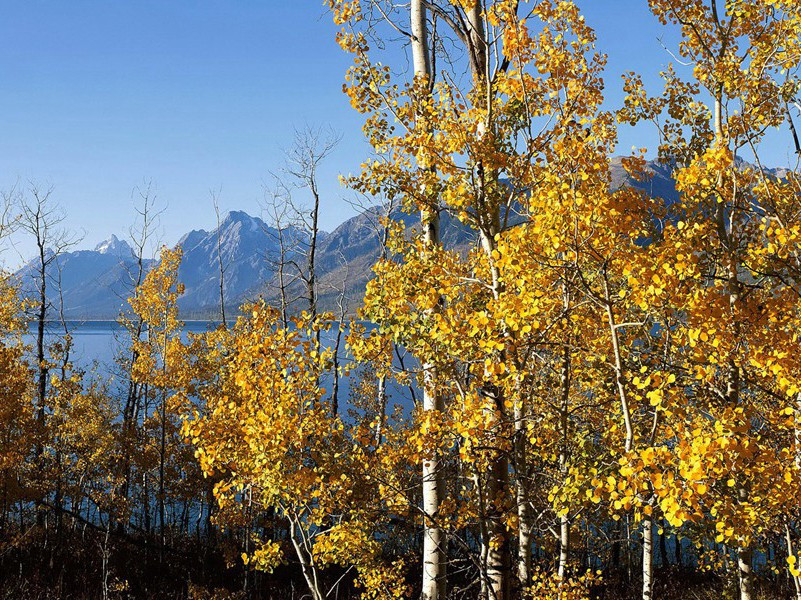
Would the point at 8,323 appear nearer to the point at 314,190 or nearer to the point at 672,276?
the point at 314,190

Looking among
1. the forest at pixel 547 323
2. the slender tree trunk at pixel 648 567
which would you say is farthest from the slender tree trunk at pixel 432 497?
the slender tree trunk at pixel 648 567

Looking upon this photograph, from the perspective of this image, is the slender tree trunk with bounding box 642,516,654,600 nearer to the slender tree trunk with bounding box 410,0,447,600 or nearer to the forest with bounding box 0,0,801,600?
the forest with bounding box 0,0,801,600

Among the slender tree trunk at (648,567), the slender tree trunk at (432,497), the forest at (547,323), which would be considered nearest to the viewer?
the forest at (547,323)

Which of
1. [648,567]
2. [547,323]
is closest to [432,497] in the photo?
[547,323]

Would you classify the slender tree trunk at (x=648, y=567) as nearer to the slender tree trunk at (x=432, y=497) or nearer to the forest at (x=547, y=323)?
the forest at (x=547, y=323)

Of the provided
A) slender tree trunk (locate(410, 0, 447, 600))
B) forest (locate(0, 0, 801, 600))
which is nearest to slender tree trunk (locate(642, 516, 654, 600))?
forest (locate(0, 0, 801, 600))

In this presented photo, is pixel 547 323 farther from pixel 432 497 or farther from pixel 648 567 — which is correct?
pixel 648 567

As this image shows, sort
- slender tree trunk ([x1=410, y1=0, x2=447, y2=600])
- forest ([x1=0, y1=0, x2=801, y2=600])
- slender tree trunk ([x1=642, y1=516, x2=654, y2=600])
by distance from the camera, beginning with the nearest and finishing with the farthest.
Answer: forest ([x1=0, y1=0, x2=801, y2=600]) < slender tree trunk ([x1=410, y1=0, x2=447, y2=600]) < slender tree trunk ([x1=642, y1=516, x2=654, y2=600])

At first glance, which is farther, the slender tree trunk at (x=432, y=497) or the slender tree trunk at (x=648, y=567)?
the slender tree trunk at (x=648, y=567)

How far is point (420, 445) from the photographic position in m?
5.11

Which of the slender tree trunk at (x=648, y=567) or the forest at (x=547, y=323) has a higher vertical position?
the forest at (x=547, y=323)

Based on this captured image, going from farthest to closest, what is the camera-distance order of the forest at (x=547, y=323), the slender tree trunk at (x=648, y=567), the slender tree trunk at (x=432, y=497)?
the slender tree trunk at (x=648, y=567) < the slender tree trunk at (x=432, y=497) < the forest at (x=547, y=323)

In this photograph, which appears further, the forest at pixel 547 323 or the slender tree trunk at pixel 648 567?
the slender tree trunk at pixel 648 567

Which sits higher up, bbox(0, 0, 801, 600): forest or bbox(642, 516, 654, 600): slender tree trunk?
bbox(0, 0, 801, 600): forest
